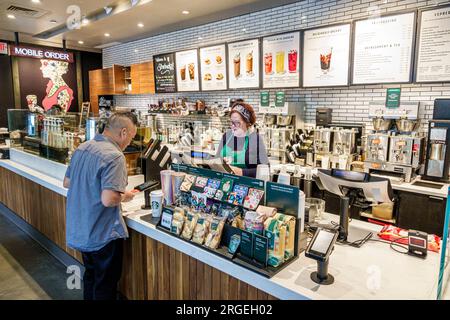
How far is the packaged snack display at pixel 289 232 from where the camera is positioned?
1.58m

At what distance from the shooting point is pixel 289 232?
161 cm

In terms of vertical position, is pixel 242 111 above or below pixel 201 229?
above

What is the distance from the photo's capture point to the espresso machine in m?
3.49

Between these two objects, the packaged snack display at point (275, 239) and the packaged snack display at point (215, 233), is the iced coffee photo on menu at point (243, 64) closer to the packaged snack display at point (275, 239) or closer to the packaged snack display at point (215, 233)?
the packaged snack display at point (215, 233)

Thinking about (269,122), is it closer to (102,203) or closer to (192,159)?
(192,159)

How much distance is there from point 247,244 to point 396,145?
2714 mm

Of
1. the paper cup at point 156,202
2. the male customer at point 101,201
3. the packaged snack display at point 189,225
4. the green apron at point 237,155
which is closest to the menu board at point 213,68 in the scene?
the green apron at point 237,155

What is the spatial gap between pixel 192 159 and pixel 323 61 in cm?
276

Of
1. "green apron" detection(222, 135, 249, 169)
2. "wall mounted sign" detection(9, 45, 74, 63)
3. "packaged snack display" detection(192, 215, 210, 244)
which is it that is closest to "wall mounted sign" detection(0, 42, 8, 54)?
"wall mounted sign" detection(9, 45, 74, 63)

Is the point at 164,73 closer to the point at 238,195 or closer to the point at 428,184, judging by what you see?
the point at 428,184

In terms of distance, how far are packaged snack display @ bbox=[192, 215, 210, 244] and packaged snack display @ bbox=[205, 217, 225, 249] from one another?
32 millimetres

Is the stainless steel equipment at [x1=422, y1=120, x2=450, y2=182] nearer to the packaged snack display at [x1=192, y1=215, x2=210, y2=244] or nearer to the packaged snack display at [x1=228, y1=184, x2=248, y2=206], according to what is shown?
the packaged snack display at [x1=228, y1=184, x2=248, y2=206]

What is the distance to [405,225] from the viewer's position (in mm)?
3430

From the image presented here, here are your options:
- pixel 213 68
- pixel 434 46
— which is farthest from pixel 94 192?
pixel 213 68
